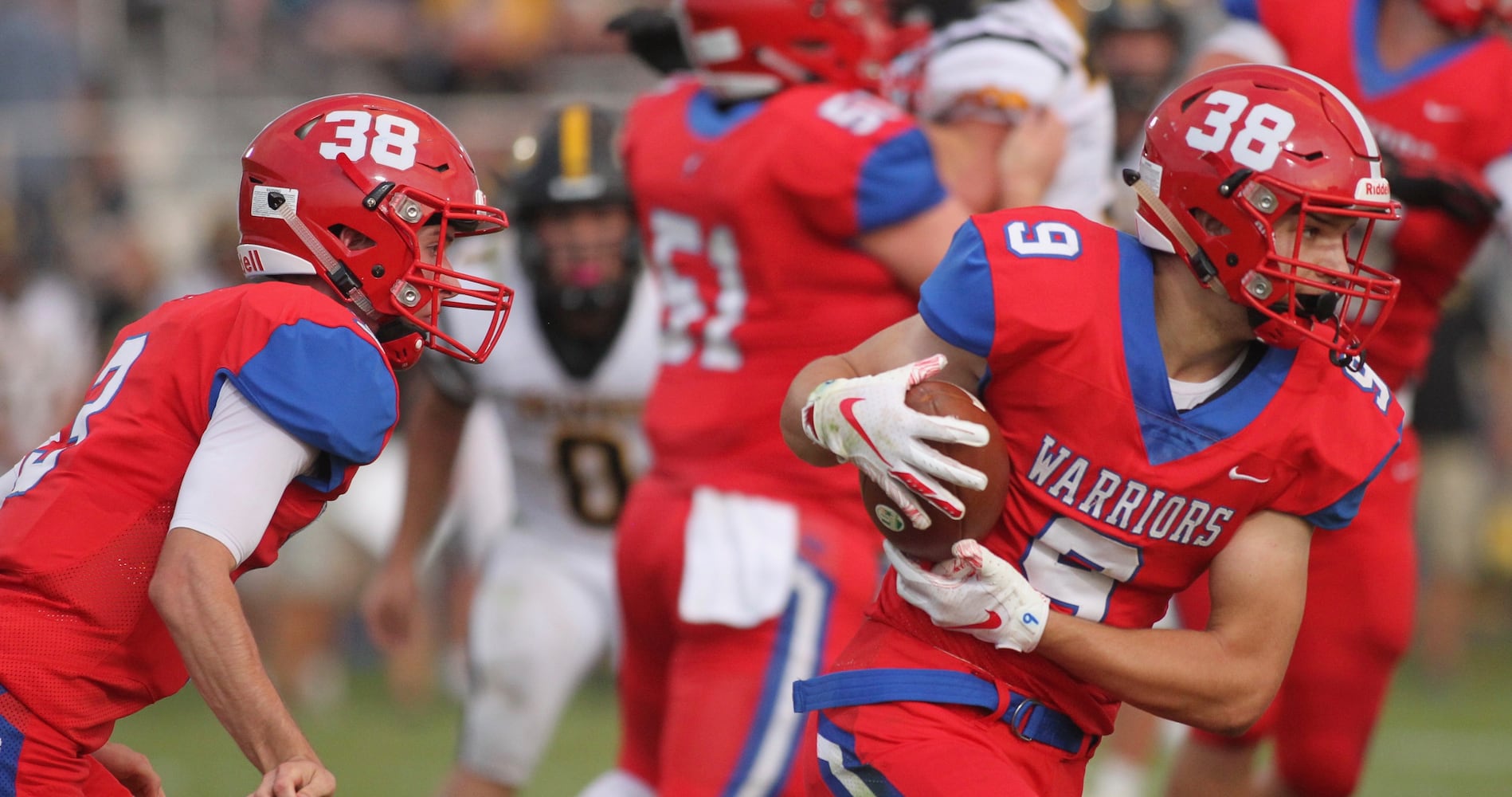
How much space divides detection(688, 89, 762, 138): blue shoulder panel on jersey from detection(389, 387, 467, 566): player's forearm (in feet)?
4.59

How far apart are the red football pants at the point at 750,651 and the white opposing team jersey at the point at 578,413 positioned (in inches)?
51.5

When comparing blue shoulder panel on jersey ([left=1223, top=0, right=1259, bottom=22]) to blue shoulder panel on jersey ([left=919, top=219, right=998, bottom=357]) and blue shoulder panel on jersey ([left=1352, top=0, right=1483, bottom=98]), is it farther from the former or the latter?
blue shoulder panel on jersey ([left=919, top=219, right=998, bottom=357])

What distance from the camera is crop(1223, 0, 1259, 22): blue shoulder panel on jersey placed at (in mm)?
4391

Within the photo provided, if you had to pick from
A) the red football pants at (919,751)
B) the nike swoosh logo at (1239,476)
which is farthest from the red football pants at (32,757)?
the nike swoosh logo at (1239,476)

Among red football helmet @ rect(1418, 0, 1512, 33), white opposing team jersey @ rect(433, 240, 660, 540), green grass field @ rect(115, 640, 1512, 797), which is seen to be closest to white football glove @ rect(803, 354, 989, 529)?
red football helmet @ rect(1418, 0, 1512, 33)

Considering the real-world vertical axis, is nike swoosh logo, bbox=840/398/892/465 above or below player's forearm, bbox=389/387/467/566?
above

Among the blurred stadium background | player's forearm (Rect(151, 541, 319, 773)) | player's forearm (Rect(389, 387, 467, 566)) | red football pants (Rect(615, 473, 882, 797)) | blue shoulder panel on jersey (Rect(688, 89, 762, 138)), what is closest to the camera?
player's forearm (Rect(151, 541, 319, 773))

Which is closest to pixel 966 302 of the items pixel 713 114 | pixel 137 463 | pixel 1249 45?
pixel 137 463

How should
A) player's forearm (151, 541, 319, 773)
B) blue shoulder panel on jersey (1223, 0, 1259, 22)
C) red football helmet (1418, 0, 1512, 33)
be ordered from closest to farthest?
1. player's forearm (151, 541, 319, 773)
2. red football helmet (1418, 0, 1512, 33)
3. blue shoulder panel on jersey (1223, 0, 1259, 22)

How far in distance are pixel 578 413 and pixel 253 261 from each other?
7.49 feet

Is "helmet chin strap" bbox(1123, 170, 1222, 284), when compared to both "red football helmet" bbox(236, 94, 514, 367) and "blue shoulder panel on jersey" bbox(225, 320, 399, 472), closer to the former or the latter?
"red football helmet" bbox(236, 94, 514, 367)

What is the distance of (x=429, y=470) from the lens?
5.10 metres

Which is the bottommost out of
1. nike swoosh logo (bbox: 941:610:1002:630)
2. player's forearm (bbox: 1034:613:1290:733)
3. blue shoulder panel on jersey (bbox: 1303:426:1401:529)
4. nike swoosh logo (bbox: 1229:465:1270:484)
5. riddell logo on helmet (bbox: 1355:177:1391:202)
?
player's forearm (bbox: 1034:613:1290:733)

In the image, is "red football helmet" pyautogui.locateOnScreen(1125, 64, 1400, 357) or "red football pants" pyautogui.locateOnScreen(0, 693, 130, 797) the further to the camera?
"red football helmet" pyautogui.locateOnScreen(1125, 64, 1400, 357)
